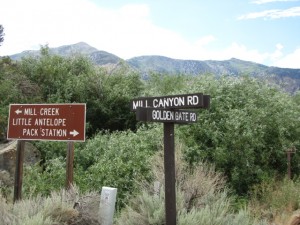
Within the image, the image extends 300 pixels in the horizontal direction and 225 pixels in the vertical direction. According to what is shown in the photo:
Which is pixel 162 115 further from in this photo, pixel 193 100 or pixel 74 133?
pixel 74 133

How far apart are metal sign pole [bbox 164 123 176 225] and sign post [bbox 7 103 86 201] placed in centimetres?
225

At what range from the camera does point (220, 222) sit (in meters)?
6.31

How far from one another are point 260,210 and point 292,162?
552cm

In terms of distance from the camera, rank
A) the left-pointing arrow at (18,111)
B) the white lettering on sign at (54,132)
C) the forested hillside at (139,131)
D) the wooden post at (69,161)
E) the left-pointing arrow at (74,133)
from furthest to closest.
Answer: the forested hillside at (139,131)
the left-pointing arrow at (18,111)
the wooden post at (69,161)
the white lettering on sign at (54,132)
the left-pointing arrow at (74,133)

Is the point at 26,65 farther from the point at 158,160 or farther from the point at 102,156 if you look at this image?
the point at 158,160

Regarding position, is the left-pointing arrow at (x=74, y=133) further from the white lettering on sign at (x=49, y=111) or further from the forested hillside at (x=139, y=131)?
the forested hillside at (x=139, y=131)

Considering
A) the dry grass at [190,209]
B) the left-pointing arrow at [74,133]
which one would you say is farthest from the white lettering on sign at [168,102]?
the left-pointing arrow at [74,133]

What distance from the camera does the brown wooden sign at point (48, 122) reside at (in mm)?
7930

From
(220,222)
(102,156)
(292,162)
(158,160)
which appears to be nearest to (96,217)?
(220,222)

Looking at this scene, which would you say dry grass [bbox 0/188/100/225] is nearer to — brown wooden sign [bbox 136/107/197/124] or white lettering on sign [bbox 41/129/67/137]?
white lettering on sign [bbox 41/129/67/137]

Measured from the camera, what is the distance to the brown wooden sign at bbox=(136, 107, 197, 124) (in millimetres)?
5805

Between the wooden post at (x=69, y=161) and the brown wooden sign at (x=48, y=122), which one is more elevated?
the brown wooden sign at (x=48, y=122)

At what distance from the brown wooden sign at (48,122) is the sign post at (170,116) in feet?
7.03

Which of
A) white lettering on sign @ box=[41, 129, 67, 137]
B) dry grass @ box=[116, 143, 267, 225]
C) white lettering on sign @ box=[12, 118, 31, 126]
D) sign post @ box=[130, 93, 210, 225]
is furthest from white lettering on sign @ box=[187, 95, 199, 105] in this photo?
white lettering on sign @ box=[12, 118, 31, 126]
